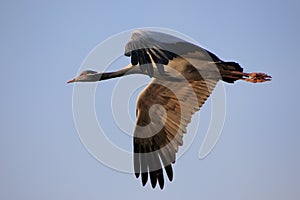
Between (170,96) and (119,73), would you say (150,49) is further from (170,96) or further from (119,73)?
(170,96)

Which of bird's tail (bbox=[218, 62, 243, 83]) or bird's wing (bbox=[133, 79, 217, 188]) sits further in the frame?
bird's wing (bbox=[133, 79, 217, 188])

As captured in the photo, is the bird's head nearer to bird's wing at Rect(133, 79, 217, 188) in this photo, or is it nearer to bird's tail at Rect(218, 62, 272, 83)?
bird's wing at Rect(133, 79, 217, 188)

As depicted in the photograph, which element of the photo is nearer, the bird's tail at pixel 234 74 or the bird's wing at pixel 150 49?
the bird's wing at pixel 150 49

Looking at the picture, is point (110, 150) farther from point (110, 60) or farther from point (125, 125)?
point (110, 60)

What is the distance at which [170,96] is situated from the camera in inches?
695

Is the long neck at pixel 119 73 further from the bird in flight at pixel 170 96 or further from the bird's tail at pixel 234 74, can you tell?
the bird's tail at pixel 234 74

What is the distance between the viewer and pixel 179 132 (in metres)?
17.2

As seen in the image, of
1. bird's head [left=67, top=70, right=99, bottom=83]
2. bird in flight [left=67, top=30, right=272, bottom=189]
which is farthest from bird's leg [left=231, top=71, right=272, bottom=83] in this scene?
bird's head [left=67, top=70, right=99, bottom=83]

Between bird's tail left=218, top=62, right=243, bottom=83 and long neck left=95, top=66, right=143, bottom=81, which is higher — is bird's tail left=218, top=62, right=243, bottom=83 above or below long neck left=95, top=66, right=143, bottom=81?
below

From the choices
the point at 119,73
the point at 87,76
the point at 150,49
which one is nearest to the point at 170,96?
the point at 119,73

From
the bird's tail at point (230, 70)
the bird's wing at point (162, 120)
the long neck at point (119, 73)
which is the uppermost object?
the long neck at point (119, 73)

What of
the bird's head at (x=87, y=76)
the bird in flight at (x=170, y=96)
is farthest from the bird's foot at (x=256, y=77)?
the bird's head at (x=87, y=76)

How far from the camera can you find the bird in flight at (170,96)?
15727 millimetres

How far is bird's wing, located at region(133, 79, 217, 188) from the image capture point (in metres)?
16.8
